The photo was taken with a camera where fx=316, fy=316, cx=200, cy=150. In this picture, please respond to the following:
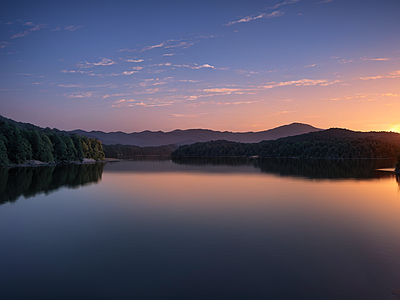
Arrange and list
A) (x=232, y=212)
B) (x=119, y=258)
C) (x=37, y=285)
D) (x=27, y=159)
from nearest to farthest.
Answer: (x=37, y=285), (x=119, y=258), (x=232, y=212), (x=27, y=159)

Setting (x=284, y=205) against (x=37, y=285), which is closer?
(x=37, y=285)

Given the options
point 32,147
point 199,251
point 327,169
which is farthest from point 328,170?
point 32,147

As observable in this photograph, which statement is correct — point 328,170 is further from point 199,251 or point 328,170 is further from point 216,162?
point 199,251

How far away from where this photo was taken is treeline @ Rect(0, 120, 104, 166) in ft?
246

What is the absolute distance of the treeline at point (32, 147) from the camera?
74938mm

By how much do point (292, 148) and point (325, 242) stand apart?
610 ft

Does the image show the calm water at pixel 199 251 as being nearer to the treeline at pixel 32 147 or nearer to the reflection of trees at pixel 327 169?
the reflection of trees at pixel 327 169

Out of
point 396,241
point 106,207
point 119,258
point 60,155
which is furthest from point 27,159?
point 396,241

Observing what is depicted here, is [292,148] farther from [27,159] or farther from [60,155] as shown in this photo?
[27,159]

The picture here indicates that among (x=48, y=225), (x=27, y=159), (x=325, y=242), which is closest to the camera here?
(x=325, y=242)

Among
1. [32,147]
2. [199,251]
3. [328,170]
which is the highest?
[32,147]

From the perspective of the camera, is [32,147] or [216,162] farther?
[216,162]

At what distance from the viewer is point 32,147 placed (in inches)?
3314

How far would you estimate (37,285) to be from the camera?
9805 millimetres
